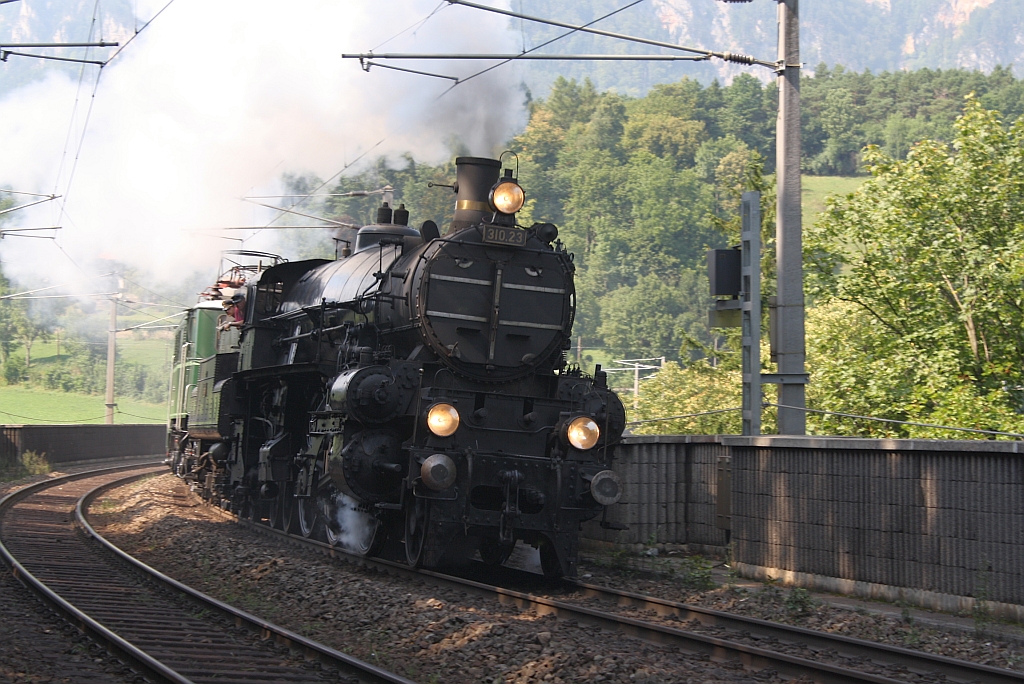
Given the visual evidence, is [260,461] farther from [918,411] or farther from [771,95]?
[771,95]

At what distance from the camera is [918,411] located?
18.7m

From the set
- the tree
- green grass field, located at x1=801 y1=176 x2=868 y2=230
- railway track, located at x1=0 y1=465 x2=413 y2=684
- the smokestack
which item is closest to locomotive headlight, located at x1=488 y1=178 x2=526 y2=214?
the smokestack

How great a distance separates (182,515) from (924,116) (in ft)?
371

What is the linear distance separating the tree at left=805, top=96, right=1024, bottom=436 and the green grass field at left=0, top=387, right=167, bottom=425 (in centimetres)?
3931

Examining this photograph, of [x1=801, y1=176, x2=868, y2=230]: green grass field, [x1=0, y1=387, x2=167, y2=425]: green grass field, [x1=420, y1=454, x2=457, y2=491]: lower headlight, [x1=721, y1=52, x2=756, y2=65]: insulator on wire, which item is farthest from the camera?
[x1=801, y1=176, x2=868, y2=230]: green grass field

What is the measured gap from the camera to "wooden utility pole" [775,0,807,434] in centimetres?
1213

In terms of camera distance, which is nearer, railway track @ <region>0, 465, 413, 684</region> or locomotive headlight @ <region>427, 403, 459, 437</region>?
railway track @ <region>0, 465, 413, 684</region>

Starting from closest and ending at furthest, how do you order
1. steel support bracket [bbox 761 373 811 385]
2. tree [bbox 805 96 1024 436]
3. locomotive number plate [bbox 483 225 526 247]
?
locomotive number plate [bbox 483 225 526 247]
steel support bracket [bbox 761 373 811 385]
tree [bbox 805 96 1024 436]

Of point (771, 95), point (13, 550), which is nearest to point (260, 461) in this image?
point (13, 550)

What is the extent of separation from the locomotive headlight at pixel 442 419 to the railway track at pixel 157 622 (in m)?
2.64

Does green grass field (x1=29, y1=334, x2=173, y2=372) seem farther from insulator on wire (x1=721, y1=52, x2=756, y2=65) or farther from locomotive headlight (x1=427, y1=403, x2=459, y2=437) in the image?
locomotive headlight (x1=427, y1=403, x2=459, y2=437)

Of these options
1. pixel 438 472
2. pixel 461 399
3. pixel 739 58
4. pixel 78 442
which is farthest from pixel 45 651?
pixel 78 442

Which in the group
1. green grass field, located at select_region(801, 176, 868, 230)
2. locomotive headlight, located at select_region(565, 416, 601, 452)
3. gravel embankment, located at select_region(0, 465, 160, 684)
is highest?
green grass field, located at select_region(801, 176, 868, 230)

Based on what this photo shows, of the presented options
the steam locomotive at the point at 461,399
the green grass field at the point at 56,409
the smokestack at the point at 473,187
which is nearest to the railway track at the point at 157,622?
the steam locomotive at the point at 461,399
